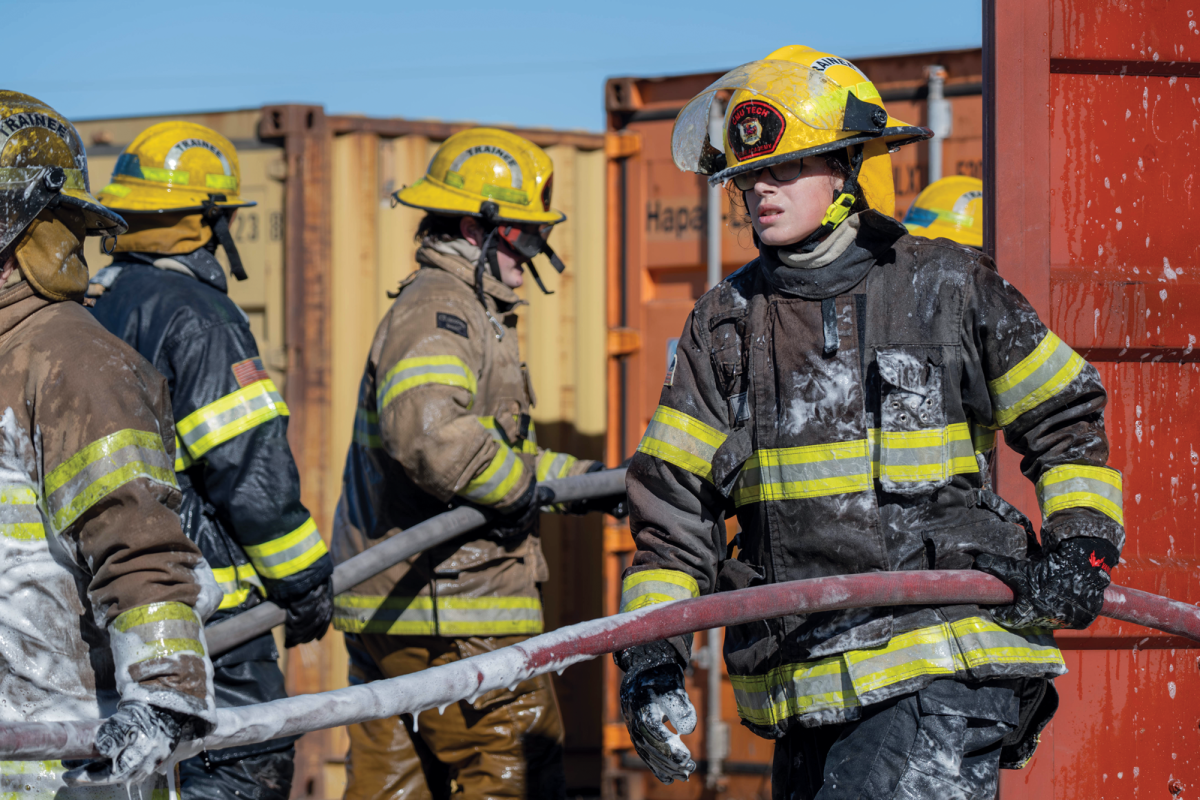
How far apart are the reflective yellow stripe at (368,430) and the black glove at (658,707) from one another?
71.3 inches

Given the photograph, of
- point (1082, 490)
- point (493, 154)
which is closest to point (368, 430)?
point (493, 154)

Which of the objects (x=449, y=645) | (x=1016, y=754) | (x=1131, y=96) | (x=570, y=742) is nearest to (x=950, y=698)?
(x=1016, y=754)

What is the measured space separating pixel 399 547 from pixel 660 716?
146 cm

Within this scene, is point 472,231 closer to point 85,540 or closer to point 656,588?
point 656,588

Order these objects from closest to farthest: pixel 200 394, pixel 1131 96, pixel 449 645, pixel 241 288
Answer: pixel 1131 96
pixel 200 394
pixel 449 645
pixel 241 288

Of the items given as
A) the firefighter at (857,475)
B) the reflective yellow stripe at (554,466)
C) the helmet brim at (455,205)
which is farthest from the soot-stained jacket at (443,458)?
the firefighter at (857,475)

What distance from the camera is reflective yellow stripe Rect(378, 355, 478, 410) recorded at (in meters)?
3.88

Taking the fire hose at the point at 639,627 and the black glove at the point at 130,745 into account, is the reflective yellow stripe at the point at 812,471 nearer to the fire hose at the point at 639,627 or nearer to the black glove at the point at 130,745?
the fire hose at the point at 639,627

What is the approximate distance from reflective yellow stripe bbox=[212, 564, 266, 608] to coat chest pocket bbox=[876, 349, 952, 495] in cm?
185

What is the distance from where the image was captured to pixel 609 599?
528 cm

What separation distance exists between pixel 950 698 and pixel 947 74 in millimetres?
3260

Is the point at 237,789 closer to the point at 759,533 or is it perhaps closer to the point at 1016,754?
the point at 759,533

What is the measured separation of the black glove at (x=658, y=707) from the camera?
2.40 m

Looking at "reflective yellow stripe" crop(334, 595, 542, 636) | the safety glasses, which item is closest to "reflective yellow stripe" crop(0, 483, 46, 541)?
the safety glasses
